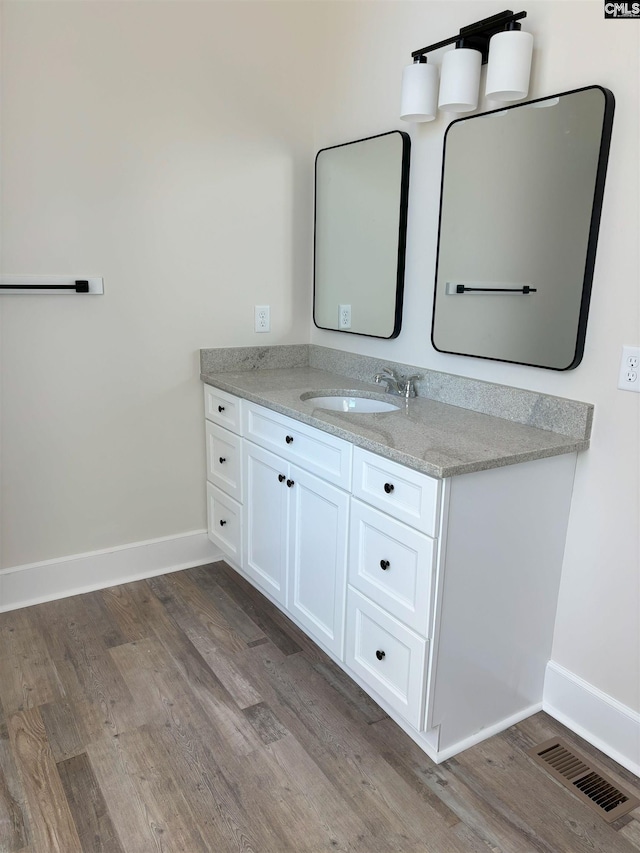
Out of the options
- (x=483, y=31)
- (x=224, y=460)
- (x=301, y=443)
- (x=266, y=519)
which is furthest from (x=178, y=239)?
(x=483, y=31)

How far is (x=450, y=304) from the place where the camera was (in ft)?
7.11

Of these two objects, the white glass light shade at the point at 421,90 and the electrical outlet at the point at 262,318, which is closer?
the white glass light shade at the point at 421,90

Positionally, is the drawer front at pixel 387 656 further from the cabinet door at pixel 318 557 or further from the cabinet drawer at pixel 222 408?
the cabinet drawer at pixel 222 408

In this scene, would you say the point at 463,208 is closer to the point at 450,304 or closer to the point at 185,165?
the point at 450,304

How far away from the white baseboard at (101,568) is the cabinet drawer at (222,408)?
57 centimetres

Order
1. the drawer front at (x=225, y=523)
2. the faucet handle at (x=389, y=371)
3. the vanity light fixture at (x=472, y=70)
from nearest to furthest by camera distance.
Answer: the vanity light fixture at (x=472, y=70) < the faucet handle at (x=389, y=371) < the drawer front at (x=225, y=523)

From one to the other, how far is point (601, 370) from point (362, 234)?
46.3 inches

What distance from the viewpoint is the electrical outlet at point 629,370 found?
1642 mm

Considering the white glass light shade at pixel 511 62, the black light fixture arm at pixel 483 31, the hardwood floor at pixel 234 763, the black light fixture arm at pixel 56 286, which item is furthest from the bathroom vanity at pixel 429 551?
the black light fixture arm at pixel 483 31

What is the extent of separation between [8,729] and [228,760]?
2.19 feet

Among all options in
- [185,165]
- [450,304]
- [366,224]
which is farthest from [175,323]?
[450,304]

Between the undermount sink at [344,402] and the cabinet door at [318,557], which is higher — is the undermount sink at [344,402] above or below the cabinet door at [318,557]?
above

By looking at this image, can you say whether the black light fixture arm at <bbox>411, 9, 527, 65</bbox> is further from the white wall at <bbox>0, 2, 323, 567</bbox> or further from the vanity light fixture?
the white wall at <bbox>0, 2, 323, 567</bbox>

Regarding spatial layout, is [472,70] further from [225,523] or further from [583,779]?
[583,779]
